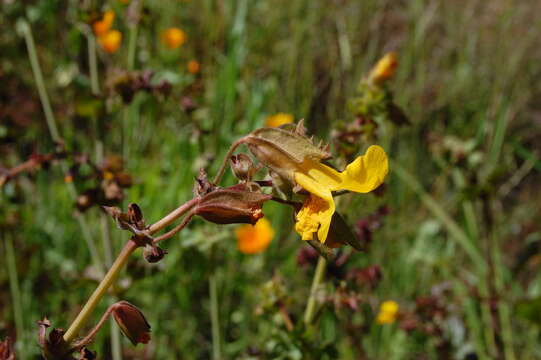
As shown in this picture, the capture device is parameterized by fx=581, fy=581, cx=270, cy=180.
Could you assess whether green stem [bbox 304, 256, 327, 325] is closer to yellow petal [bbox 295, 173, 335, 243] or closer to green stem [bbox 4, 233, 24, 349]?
yellow petal [bbox 295, 173, 335, 243]

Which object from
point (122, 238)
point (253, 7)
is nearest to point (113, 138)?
point (122, 238)

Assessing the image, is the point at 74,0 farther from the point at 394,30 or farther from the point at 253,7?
the point at 394,30

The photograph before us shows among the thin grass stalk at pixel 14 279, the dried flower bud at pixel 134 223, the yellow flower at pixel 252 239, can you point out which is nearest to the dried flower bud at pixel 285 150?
the dried flower bud at pixel 134 223

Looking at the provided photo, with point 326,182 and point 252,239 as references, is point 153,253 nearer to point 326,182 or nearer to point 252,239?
point 326,182

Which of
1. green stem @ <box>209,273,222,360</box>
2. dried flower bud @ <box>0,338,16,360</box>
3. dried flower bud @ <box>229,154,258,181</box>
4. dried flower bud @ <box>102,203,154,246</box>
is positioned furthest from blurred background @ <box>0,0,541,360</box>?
dried flower bud @ <box>229,154,258,181</box>

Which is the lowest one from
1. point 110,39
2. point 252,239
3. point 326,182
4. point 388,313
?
point 326,182

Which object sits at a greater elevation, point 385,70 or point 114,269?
point 385,70

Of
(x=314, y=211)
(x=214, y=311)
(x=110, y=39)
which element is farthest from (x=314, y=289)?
(x=110, y=39)
